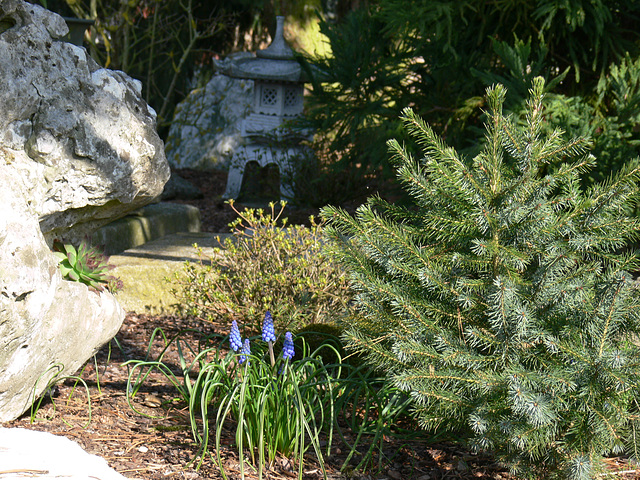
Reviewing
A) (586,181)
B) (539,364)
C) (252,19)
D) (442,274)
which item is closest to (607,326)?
(539,364)

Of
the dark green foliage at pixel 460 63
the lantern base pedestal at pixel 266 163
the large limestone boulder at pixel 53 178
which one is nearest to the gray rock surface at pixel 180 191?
the lantern base pedestal at pixel 266 163

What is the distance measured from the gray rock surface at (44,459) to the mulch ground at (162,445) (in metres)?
0.28

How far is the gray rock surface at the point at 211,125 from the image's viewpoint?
12688 mm

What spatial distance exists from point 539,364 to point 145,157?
Result: 7.15 ft

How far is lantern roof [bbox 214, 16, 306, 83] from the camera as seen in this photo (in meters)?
8.77

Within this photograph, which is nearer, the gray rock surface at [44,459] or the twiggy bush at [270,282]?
the gray rock surface at [44,459]

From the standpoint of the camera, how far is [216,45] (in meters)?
14.3

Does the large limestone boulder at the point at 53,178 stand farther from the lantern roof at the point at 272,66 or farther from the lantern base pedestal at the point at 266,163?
the lantern roof at the point at 272,66

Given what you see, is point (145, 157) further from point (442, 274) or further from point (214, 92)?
point (214, 92)

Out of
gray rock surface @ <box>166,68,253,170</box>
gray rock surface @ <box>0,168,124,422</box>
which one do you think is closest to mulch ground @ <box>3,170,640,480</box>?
gray rock surface @ <box>0,168,124,422</box>

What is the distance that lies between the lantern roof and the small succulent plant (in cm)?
608

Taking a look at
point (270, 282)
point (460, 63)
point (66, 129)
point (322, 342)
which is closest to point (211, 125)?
point (460, 63)

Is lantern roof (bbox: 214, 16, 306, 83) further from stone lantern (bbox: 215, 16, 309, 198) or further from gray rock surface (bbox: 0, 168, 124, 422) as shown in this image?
gray rock surface (bbox: 0, 168, 124, 422)

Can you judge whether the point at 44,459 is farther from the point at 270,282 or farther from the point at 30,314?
the point at 270,282
